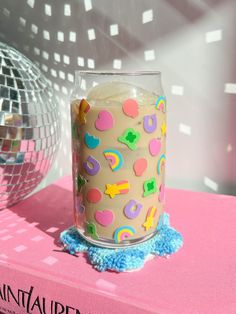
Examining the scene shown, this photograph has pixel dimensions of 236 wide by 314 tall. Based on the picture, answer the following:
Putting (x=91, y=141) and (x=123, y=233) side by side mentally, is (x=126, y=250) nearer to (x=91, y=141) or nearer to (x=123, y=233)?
(x=123, y=233)

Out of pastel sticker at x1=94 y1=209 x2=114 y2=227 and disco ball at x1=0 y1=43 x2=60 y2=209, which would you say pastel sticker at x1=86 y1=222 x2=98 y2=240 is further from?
disco ball at x1=0 y1=43 x2=60 y2=209

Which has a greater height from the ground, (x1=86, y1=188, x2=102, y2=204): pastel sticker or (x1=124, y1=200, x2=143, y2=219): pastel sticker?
(x1=86, y1=188, x2=102, y2=204): pastel sticker

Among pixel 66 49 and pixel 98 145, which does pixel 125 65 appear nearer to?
pixel 66 49

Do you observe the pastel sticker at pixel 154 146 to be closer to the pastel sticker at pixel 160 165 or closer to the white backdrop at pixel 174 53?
the pastel sticker at pixel 160 165

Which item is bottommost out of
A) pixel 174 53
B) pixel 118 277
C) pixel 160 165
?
pixel 118 277

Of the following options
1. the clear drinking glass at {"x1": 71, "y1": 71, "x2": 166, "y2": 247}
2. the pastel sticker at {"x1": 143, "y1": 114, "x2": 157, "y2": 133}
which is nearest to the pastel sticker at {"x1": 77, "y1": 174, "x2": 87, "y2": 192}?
the clear drinking glass at {"x1": 71, "y1": 71, "x2": 166, "y2": 247}

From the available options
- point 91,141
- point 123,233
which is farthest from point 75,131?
point 123,233

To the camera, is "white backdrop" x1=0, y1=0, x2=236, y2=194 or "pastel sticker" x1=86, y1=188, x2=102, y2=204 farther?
"white backdrop" x1=0, y1=0, x2=236, y2=194

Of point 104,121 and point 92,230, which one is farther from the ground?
point 104,121
